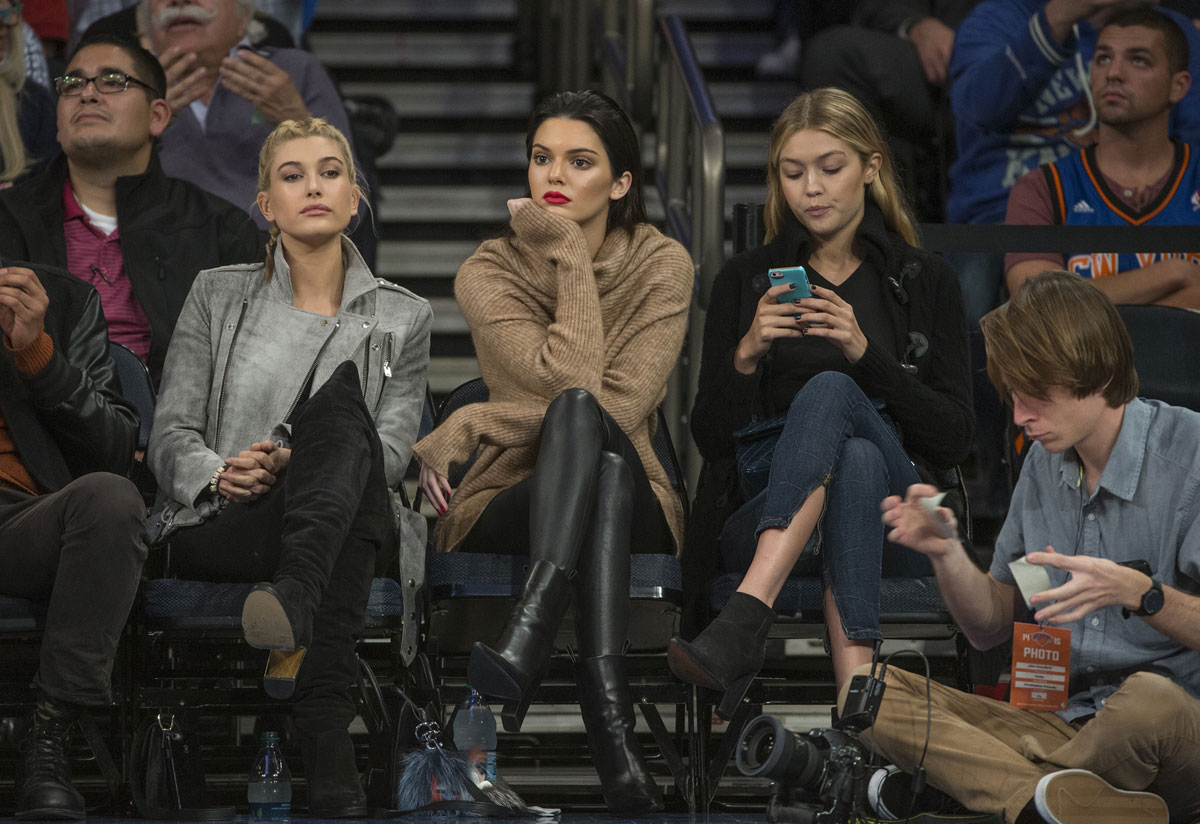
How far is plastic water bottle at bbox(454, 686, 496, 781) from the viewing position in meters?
2.96

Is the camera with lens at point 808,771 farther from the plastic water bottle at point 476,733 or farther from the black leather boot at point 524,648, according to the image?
the plastic water bottle at point 476,733

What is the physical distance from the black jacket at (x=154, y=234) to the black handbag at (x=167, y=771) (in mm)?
1175

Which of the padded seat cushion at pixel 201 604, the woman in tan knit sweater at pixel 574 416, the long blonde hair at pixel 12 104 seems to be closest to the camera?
the woman in tan knit sweater at pixel 574 416

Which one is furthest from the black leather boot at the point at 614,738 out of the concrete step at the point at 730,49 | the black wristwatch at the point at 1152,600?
the concrete step at the point at 730,49

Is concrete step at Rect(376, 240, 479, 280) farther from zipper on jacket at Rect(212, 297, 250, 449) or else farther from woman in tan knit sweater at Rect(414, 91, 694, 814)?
zipper on jacket at Rect(212, 297, 250, 449)

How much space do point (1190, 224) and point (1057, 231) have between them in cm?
47

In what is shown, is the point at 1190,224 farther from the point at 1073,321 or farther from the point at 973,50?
the point at 1073,321

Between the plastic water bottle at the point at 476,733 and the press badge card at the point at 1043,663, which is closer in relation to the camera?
the press badge card at the point at 1043,663

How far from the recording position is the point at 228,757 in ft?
11.9

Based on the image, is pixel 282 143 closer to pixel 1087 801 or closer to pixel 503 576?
pixel 503 576

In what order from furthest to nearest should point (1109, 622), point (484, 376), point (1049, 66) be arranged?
point (1049, 66)
point (484, 376)
point (1109, 622)

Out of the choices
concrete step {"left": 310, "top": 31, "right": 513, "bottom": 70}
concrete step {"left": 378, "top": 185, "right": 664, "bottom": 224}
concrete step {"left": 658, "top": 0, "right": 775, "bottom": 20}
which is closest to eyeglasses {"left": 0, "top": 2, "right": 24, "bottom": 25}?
concrete step {"left": 378, "top": 185, "right": 664, "bottom": 224}

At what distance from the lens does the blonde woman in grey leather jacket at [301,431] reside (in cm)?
296

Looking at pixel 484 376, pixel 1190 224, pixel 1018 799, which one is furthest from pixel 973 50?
pixel 1018 799
